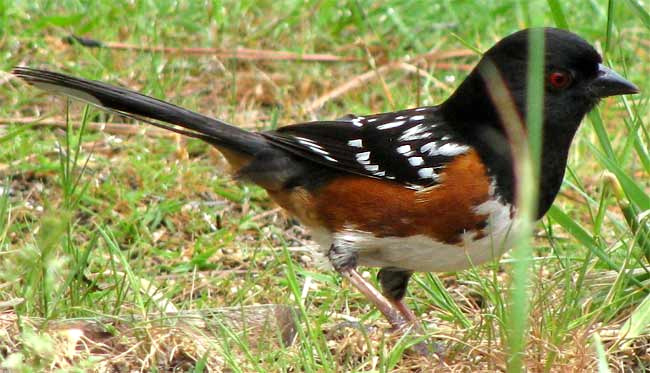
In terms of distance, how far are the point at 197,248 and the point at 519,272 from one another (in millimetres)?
2220

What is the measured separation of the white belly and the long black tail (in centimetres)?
45

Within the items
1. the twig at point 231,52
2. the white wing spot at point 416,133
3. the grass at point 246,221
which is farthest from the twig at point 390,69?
the white wing spot at point 416,133

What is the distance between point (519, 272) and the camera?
5.84 feet

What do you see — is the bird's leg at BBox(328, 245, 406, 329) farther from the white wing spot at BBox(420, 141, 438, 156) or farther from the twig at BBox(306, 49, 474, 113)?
the twig at BBox(306, 49, 474, 113)

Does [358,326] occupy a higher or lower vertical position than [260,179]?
lower

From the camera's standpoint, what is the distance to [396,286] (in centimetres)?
338

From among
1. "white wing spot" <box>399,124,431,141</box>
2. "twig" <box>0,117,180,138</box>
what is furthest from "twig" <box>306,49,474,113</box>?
"white wing spot" <box>399,124,431,141</box>

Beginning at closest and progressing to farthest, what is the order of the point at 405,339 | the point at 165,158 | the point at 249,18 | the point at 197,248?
the point at 405,339
the point at 197,248
the point at 165,158
the point at 249,18

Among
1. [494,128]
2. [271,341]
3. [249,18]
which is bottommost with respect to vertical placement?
[271,341]

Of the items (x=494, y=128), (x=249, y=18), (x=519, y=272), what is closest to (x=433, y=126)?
(x=494, y=128)

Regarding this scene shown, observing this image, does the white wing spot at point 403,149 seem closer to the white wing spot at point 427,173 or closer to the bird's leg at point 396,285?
the white wing spot at point 427,173

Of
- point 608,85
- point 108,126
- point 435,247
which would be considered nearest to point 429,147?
point 435,247

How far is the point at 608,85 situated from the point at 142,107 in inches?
53.4

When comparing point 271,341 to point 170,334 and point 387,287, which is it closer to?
point 170,334
